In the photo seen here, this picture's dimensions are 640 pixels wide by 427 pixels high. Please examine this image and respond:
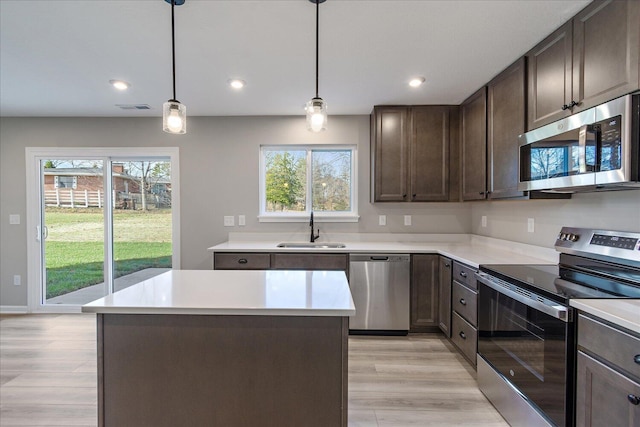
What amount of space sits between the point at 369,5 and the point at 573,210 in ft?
6.45

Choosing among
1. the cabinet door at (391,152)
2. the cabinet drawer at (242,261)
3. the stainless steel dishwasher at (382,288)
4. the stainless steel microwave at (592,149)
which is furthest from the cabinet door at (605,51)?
the cabinet drawer at (242,261)

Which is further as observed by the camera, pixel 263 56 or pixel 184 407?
pixel 263 56

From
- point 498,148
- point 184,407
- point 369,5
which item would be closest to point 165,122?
point 369,5

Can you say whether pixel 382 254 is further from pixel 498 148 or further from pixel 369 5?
pixel 369 5

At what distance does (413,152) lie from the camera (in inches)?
133

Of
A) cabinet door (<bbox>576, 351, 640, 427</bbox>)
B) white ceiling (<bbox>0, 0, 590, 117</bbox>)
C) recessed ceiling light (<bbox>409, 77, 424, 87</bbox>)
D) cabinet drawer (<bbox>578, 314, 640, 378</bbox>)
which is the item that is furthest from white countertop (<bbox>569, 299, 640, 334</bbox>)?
recessed ceiling light (<bbox>409, 77, 424, 87</bbox>)

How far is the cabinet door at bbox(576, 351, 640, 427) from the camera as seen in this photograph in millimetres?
1118

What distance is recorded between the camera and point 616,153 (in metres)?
1.44

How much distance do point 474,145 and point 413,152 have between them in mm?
602

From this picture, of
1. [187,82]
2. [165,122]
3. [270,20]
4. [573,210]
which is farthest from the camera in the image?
[187,82]

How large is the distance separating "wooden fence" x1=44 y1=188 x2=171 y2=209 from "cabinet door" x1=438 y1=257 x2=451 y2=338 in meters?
3.28

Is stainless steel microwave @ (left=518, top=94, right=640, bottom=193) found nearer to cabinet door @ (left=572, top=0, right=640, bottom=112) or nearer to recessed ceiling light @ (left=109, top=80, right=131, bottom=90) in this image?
cabinet door @ (left=572, top=0, right=640, bottom=112)

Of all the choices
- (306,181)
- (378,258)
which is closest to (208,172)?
(306,181)

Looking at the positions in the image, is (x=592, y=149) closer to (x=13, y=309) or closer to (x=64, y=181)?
(x=64, y=181)
